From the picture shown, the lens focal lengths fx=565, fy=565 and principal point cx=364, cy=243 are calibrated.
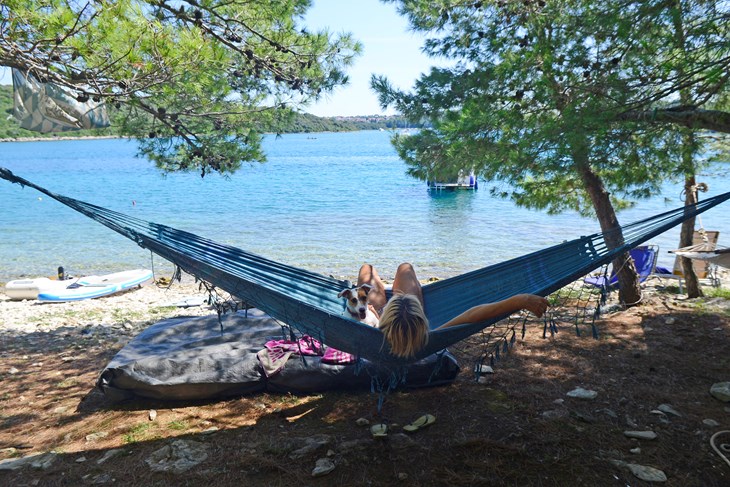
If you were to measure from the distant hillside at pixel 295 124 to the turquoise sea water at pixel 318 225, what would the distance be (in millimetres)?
462

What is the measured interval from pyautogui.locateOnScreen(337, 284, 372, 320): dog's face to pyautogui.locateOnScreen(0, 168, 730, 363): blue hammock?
7cm

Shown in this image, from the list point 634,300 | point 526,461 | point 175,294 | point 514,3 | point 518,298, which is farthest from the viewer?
point 175,294

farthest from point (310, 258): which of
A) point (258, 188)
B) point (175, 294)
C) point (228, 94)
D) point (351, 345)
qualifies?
point (258, 188)

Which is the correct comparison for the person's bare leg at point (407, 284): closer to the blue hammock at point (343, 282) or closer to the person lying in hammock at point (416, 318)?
the blue hammock at point (343, 282)

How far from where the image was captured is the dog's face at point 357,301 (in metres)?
2.41

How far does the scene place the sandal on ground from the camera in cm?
215

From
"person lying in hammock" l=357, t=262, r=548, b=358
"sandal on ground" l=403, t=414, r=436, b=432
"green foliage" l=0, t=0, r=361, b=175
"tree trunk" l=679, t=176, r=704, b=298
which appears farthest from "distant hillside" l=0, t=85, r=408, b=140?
"tree trunk" l=679, t=176, r=704, b=298

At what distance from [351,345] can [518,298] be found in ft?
2.06

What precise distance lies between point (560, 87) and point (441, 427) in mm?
1623

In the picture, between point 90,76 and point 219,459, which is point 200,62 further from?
point 219,459

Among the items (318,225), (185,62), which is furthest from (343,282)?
(318,225)

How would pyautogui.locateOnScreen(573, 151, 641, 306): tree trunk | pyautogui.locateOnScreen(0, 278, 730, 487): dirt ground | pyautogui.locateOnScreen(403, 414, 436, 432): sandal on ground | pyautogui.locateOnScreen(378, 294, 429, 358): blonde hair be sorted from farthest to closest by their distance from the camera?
pyautogui.locateOnScreen(573, 151, 641, 306): tree trunk, pyautogui.locateOnScreen(403, 414, 436, 432): sandal on ground, pyautogui.locateOnScreen(378, 294, 429, 358): blonde hair, pyautogui.locateOnScreen(0, 278, 730, 487): dirt ground

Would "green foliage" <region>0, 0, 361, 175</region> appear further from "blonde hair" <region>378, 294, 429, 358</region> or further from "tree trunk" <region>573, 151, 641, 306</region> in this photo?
"tree trunk" <region>573, 151, 641, 306</region>

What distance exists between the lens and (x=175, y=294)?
20.2ft
